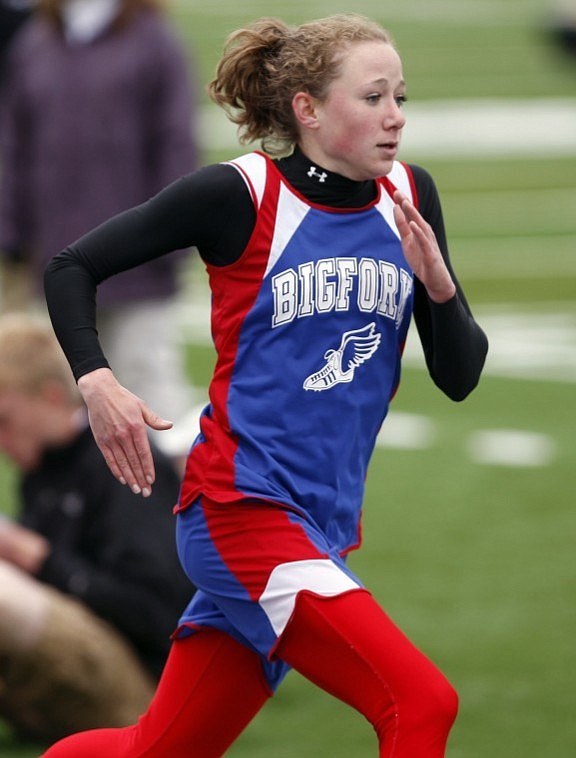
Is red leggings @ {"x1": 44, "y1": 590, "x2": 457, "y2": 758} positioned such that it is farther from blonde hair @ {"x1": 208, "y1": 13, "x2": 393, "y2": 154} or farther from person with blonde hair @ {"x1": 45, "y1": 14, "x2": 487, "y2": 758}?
blonde hair @ {"x1": 208, "y1": 13, "x2": 393, "y2": 154}

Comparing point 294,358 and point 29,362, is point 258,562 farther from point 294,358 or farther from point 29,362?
point 29,362

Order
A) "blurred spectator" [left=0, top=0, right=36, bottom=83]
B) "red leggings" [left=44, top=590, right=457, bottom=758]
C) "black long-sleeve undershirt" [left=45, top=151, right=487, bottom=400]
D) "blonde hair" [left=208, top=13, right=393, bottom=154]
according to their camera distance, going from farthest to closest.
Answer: "blurred spectator" [left=0, top=0, right=36, bottom=83] < "blonde hair" [left=208, top=13, right=393, bottom=154] < "black long-sleeve undershirt" [left=45, top=151, right=487, bottom=400] < "red leggings" [left=44, top=590, right=457, bottom=758]

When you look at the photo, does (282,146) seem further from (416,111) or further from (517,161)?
(416,111)

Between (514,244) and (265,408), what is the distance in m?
12.5

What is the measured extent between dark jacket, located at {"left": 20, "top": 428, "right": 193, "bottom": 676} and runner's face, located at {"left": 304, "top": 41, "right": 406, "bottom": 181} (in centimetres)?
183

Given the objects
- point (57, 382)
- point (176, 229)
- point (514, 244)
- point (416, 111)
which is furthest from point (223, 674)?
point (416, 111)

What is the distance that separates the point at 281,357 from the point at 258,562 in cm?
42

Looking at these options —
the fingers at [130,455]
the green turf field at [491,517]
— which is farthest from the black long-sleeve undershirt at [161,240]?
the green turf field at [491,517]

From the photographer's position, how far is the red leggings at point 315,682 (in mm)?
3547

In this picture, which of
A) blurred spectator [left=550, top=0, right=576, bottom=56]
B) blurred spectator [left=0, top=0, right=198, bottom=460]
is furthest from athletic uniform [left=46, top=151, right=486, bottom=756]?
blurred spectator [left=550, top=0, right=576, bottom=56]

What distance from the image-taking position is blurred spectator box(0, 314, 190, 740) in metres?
5.28

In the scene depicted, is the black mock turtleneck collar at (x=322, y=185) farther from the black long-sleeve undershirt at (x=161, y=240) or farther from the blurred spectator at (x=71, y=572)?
the blurred spectator at (x=71, y=572)

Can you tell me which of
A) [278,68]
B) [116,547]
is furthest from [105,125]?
[278,68]

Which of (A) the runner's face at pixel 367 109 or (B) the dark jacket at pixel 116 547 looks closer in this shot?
(A) the runner's face at pixel 367 109
